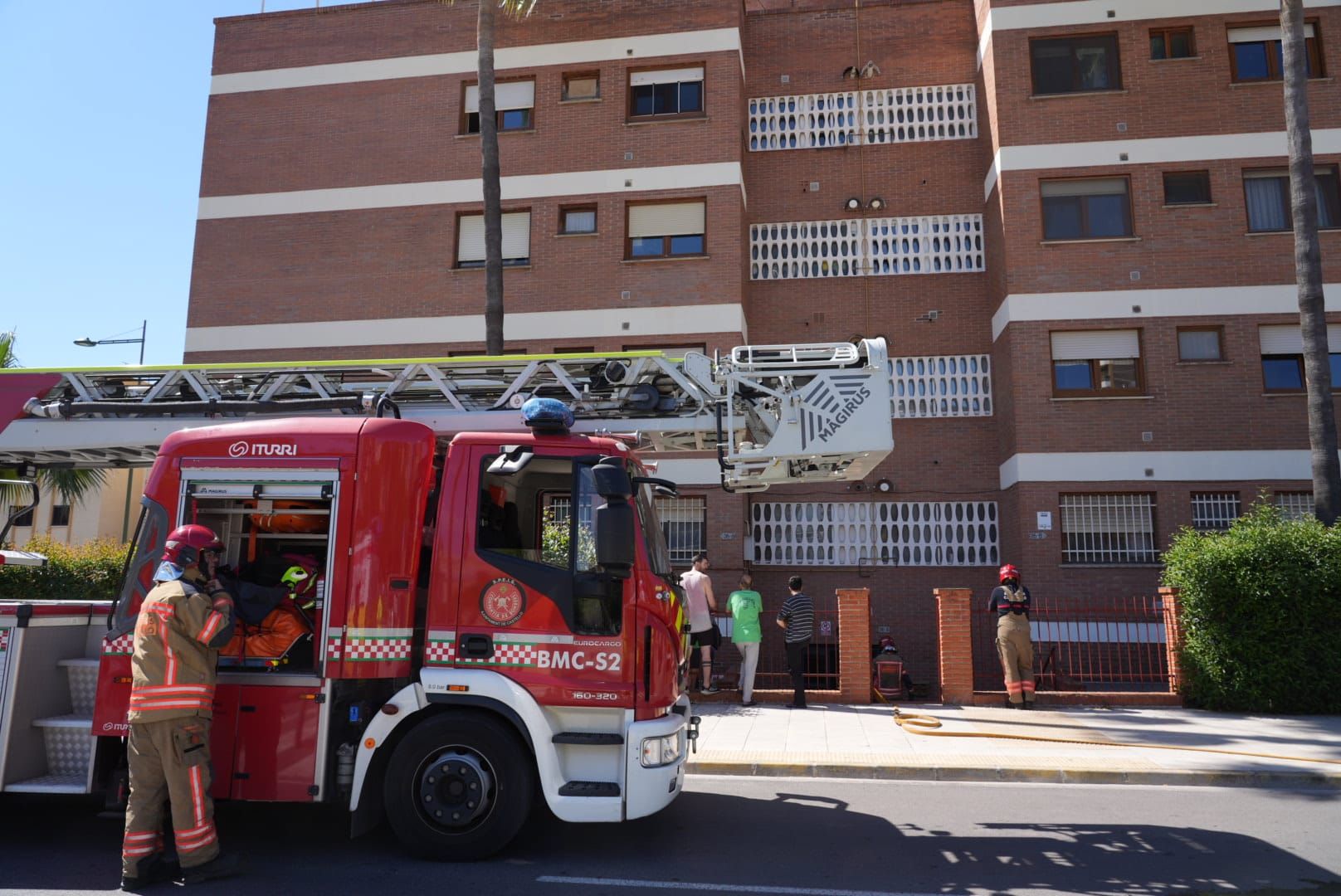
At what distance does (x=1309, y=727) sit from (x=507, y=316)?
14.1 metres

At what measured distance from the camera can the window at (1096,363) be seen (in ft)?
54.5

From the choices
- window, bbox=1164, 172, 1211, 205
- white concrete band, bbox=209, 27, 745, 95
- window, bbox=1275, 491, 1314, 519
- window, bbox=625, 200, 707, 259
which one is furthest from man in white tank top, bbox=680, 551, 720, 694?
window, bbox=1164, 172, 1211, 205

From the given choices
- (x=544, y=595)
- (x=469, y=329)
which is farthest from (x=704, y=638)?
(x=469, y=329)

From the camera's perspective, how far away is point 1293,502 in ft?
52.3

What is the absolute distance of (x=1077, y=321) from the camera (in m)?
16.7

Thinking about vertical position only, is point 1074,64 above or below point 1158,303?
above

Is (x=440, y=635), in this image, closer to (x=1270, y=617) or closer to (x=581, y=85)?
(x=1270, y=617)

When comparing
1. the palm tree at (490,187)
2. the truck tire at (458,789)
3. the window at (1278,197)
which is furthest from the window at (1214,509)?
the truck tire at (458,789)

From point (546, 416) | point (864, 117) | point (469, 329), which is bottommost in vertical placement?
point (546, 416)

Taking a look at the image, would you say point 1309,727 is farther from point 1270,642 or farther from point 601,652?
point 601,652

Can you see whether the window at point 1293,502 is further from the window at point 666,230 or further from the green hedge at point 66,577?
the green hedge at point 66,577

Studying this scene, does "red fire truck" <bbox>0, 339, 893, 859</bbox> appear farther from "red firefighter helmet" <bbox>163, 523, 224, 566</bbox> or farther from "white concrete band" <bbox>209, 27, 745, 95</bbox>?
"white concrete band" <bbox>209, 27, 745, 95</bbox>

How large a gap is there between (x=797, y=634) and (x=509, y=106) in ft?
42.2

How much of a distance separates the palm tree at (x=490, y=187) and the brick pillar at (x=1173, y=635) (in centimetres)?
996
